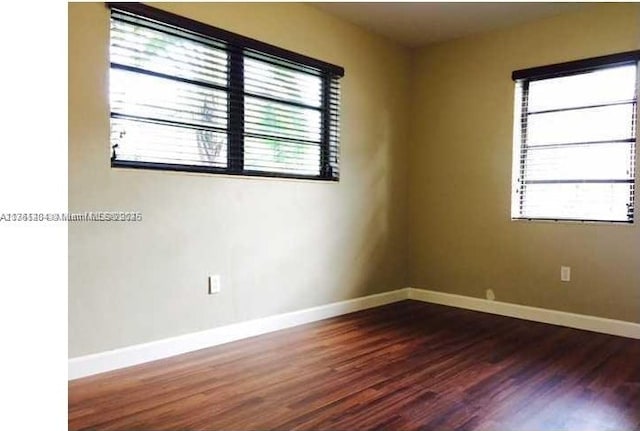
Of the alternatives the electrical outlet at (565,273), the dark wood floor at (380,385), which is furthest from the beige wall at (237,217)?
the electrical outlet at (565,273)

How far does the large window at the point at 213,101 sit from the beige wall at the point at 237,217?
0.09m

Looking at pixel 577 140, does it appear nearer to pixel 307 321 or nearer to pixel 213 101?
pixel 307 321

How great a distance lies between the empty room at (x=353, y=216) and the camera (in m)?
2.50

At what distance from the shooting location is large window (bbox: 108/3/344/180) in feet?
9.13

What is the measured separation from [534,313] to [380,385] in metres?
2.12

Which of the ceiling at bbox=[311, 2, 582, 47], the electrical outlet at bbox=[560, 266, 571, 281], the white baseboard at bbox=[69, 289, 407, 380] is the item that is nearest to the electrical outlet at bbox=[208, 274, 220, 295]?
the white baseboard at bbox=[69, 289, 407, 380]

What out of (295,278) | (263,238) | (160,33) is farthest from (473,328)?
(160,33)

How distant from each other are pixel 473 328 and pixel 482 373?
3.39 ft

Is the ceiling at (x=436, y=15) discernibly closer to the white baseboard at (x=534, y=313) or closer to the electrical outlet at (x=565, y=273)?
the electrical outlet at (x=565, y=273)

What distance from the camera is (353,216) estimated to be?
426cm

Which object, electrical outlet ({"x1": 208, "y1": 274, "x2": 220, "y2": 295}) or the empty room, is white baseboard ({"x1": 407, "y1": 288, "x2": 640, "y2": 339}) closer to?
the empty room

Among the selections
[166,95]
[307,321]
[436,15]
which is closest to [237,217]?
[166,95]

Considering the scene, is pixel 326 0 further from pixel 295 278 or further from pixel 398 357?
pixel 398 357

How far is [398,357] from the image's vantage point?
2992mm
